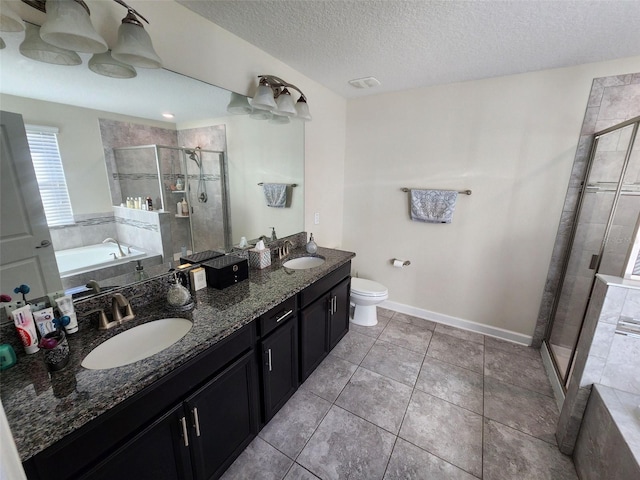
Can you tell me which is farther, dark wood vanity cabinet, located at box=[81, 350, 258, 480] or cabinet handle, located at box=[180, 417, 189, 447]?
cabinet handle, located at box=[180, 417, 189, 447]

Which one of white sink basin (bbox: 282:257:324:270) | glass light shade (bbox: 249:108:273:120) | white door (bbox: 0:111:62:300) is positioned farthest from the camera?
white sink basin (bbox: 282:257:324:270)

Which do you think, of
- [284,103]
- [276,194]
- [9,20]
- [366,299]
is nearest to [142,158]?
[9,20]

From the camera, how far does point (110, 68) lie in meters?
1.18

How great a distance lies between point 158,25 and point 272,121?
95 centimetres

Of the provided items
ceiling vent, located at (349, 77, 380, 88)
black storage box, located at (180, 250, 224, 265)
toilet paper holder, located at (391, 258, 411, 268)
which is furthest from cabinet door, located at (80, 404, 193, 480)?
ceiling vent, located at (349, 77, 380, 88)

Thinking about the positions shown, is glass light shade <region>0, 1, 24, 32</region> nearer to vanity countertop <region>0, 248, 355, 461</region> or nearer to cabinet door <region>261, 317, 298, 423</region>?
vanity countertop <region>0, 248, 355, 461</region>

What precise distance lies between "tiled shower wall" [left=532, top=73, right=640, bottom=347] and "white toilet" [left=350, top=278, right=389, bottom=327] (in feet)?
4.67

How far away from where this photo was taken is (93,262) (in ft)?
4.08

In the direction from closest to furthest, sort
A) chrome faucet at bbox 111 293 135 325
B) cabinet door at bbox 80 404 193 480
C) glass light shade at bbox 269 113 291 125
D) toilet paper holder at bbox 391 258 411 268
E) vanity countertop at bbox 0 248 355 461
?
vanity countertop at bbox 0 248 355 461 < cabinet door at bbox 80 404 193 480 < chrome faucet at bbox 111 293 135 325 < glass light shade at bbox 269 113 291 125 < toilet paper holder at bbox 391 258 411 268

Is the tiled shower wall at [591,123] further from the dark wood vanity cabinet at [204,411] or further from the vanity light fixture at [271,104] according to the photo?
the vanity light fixture at [271,104]

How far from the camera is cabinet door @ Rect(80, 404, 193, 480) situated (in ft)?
2.79

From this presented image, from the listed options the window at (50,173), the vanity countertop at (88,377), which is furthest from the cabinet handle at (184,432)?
the window at (50,173)

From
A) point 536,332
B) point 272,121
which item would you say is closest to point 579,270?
point 536,332

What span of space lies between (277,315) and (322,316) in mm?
587
